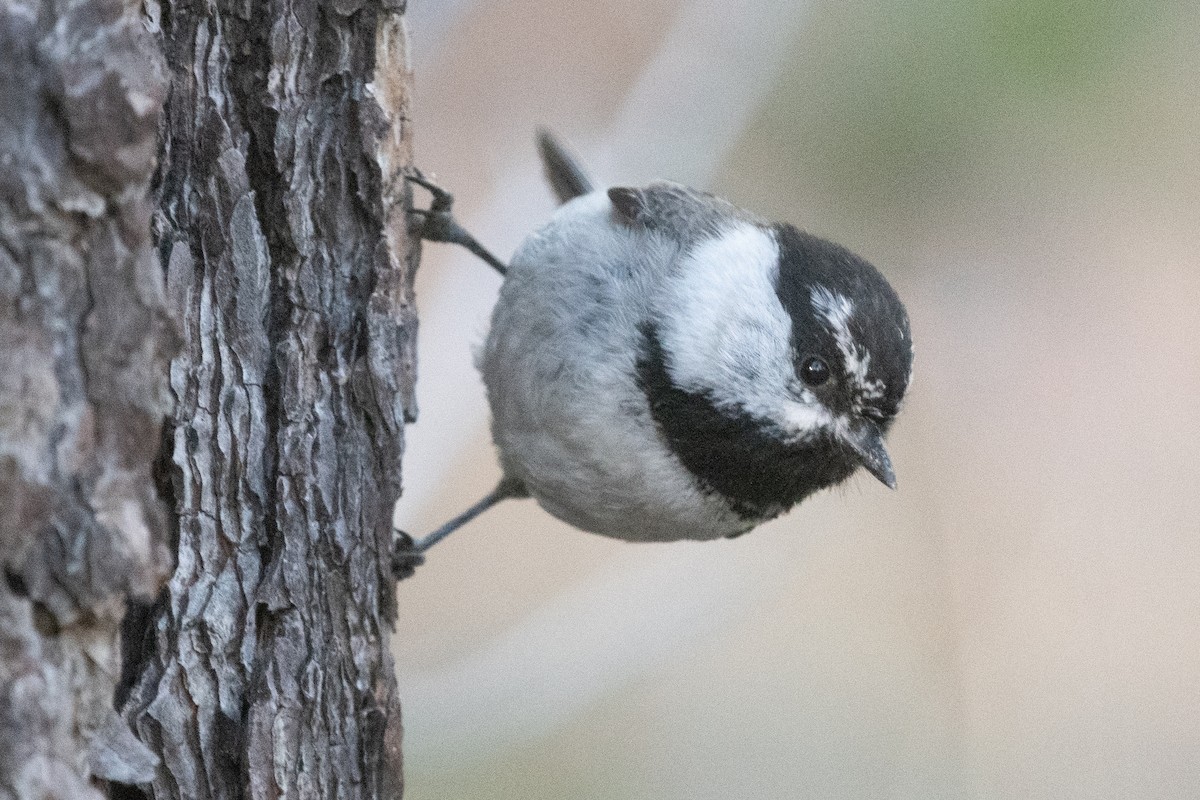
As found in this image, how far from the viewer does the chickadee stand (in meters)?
2.66

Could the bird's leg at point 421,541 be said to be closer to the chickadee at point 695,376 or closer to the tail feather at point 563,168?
the chickadee at point 695,376

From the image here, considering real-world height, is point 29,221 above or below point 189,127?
below

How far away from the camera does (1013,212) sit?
563 cm

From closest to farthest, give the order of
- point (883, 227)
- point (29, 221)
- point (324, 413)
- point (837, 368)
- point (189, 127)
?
point (29, 221) < point (189, 127) < point (324, 413) < point (837, 368) < point (883, 227)

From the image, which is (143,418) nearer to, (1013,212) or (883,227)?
(883,227)

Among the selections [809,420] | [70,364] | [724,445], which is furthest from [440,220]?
[70,364]

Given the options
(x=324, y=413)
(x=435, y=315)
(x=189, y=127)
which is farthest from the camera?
(x=435, y=315)

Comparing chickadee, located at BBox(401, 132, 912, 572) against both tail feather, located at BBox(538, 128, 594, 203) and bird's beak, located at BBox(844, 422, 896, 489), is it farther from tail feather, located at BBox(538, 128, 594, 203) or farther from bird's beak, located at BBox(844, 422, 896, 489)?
tail feather, located at BBox(538, 128, 594, 203)

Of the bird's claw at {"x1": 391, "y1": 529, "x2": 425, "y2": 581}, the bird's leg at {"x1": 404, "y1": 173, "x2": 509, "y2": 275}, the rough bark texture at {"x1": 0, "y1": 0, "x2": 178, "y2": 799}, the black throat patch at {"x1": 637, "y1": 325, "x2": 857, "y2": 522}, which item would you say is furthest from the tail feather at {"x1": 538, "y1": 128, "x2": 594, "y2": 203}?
the rough bark texture at {"x1": 0, "y1": 0, "x2": 178, "y2": 799}

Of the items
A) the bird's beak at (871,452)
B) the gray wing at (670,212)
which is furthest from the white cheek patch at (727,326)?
the bird's beak at (871,452)

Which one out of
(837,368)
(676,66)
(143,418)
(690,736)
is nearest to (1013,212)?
(676,66)

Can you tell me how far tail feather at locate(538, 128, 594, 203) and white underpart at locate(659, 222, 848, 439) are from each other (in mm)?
945

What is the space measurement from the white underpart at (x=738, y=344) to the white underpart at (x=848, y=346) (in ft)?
0.26

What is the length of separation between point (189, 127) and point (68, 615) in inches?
34.3
